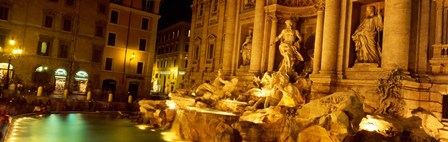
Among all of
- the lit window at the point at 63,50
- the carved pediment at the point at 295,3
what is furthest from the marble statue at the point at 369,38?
the lit window at the point at 63,50

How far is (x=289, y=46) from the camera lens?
16594mm

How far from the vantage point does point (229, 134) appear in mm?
10445

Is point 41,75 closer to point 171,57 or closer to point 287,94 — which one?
point 171,57

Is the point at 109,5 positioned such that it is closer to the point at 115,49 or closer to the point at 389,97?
the point at 115,49

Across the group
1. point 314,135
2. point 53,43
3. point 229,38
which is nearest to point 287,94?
point 314,135

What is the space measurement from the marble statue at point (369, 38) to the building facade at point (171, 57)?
1243 inches

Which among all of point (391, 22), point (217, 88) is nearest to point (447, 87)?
point (391, 22)

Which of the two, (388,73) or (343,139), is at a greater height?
(388,73)

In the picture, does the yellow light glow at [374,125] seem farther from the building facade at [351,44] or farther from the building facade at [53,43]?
Result: the building facade at [53,43]

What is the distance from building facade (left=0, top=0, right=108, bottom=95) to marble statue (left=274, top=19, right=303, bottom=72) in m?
21.6

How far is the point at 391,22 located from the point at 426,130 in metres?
3.78

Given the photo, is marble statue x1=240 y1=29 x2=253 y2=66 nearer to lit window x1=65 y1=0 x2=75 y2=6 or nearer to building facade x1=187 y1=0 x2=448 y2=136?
building facade x1=187 y1=0 x2=448 y2=136

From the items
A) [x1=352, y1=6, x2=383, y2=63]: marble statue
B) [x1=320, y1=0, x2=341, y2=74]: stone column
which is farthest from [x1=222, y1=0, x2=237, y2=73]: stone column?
[x1=352, y1=6, x2=383, y2=63]: marble statue

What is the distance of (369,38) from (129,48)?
87.5 ft
